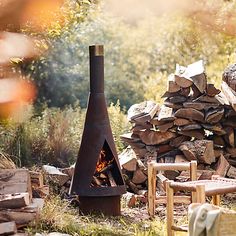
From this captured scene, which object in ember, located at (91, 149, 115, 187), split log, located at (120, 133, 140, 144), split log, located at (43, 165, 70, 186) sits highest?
split log, located at (120, 133, 140, 144)

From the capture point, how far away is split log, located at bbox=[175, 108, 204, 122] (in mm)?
5961

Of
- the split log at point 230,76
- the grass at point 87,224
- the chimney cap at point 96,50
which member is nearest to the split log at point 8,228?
the grass at point 87,224

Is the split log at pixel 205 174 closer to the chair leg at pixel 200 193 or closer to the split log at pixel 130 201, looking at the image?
the split log at pixel 130 201

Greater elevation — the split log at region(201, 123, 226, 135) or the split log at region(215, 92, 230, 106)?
the split log at region(215, 92, 230, 106)

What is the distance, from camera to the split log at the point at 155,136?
241 inches

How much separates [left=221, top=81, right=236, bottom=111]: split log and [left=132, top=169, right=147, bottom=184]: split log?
1.05 meters

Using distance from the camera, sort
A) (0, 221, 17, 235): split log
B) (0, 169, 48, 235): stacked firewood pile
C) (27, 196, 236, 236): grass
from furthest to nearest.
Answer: (27, 196, 236, 236): grass → (0, 169, 48, 235): stacked firewood pile → (0, 221, 17, 235): split log

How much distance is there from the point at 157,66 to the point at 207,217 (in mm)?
11198

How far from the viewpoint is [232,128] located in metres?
6.14

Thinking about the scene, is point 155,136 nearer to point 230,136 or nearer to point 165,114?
point 165,114

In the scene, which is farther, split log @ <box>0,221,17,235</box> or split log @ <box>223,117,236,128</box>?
split log @ <box>223,117,236,128</box>

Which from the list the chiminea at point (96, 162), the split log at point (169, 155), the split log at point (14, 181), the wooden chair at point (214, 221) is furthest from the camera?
the split log at point (169, 155)

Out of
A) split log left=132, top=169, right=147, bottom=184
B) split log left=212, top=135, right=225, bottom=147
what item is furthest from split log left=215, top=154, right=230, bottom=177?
split log left=132, top=169, right=147, bottom=184

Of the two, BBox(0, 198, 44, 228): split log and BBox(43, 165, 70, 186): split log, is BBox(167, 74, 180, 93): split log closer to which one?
BBox(43, 165, 70, 186): split log
